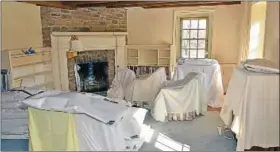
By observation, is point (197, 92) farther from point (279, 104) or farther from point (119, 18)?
point (119, 18)

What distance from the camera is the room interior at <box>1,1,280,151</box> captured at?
2.50 meters

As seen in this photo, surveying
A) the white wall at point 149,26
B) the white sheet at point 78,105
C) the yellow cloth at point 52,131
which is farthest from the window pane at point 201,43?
the yellow cloth at point 52,131

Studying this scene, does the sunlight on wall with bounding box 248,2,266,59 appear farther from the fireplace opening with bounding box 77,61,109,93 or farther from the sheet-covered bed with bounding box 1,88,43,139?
the fireplace opening with bounding box 77,61,109,93

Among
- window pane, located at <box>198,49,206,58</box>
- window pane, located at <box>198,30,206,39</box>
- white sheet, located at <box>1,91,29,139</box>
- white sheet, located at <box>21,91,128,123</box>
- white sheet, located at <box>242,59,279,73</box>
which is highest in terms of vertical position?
window pane, located at <box>198,30,206,39</box>

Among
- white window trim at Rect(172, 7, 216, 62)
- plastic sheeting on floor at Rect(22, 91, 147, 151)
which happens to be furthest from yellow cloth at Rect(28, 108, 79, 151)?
white window trim at Rect(172, 7, 216, 62)

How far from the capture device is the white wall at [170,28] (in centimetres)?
593

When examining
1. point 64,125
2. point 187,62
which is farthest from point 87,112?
point 187,62

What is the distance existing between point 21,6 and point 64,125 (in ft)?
9.34

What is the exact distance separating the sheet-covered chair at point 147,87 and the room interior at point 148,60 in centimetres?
2

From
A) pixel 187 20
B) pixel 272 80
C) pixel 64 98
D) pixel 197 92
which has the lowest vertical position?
pixel 197 92

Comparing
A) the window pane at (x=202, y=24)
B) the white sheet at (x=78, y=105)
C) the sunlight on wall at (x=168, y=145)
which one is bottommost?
the sunlight on wall at (x=168, y=145)

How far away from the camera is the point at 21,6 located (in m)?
4.30

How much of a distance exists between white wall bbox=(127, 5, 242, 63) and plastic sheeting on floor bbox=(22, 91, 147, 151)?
4.04 m

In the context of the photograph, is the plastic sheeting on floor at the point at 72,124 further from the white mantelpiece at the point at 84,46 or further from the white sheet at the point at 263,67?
the white mantelpiece at the point at 84,46
